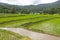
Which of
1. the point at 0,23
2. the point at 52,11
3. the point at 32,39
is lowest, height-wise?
the point at 52,11

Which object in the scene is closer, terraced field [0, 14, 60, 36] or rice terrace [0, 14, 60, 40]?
rice terrace [0, 14, 60, 40]

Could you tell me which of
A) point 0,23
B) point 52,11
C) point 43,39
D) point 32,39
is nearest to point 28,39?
point 32,39

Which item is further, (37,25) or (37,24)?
(37,24)

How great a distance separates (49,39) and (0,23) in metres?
19.6

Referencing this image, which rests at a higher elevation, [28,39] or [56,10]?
[28,39]

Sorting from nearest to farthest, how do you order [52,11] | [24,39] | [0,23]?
[24,39] < [0,23] < [52,11]

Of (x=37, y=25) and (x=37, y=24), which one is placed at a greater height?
(x=37, y=25)

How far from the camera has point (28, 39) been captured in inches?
832

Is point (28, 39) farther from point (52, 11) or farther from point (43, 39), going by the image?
point (52, 11)

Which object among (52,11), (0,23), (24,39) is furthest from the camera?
(52,11)

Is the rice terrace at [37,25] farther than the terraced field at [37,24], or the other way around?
the terraced field at [37,24]

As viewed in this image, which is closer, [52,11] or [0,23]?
[0,23]

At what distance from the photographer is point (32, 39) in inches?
834

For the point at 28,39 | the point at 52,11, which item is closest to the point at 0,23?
the point at 28,39
